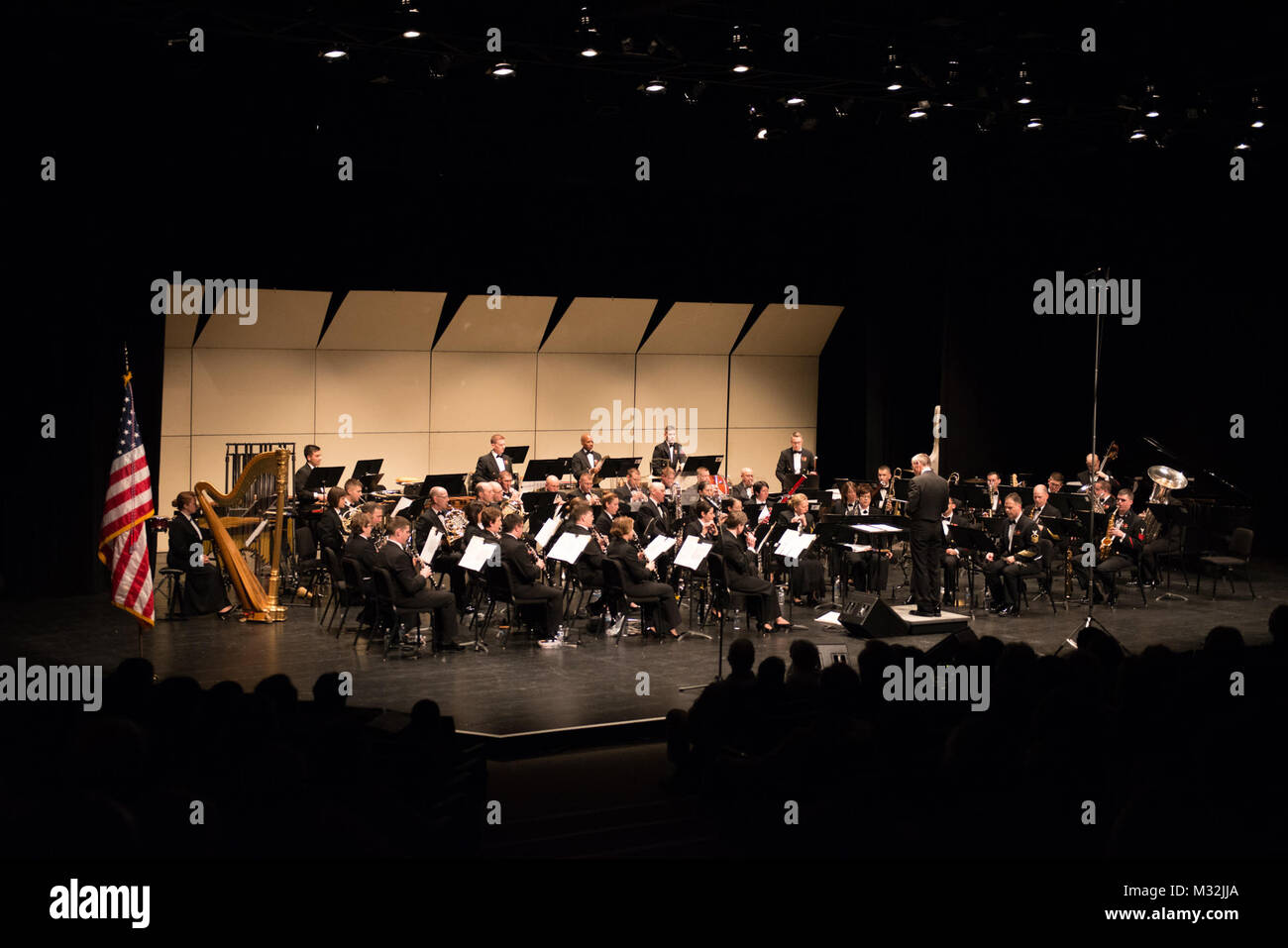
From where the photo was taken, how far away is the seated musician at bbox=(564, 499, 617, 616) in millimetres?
12352

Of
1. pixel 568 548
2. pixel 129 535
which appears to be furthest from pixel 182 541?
pixel 568 548

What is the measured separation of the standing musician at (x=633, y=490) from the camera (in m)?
15.2

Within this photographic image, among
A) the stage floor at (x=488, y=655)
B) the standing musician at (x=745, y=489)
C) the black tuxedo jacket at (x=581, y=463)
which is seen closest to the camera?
the stage floor at (x=488, y=655)

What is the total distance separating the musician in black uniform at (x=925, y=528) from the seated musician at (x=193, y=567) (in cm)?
684

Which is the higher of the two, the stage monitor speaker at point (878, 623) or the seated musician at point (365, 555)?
the seated musician at point (365, 555)

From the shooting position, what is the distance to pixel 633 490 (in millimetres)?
15602

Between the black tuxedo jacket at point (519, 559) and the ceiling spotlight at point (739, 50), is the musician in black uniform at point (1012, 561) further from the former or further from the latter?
the ceiling spotlight at point (739, 50)

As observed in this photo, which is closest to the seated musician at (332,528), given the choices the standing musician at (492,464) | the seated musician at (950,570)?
the standing musician at (492,464)

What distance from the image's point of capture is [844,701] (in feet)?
21.8

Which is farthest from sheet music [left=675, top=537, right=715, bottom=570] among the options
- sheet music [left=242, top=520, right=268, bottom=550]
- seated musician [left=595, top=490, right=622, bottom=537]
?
sheet music [left=242, top=520, right=268, bottom=550]

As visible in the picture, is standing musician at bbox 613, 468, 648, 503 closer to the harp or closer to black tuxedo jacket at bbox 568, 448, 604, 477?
black tuxedo jacket at bbox 568, 448, 604, 477

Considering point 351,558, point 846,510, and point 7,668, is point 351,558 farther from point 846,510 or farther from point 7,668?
point 846,510

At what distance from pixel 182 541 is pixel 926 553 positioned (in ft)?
24.0
